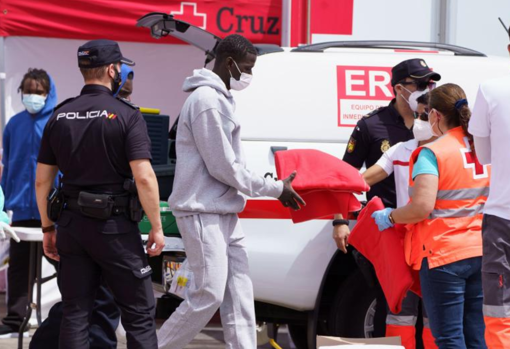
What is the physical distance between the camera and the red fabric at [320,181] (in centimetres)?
Answer: 518

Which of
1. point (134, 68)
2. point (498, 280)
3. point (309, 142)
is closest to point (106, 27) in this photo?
point (134, 68)

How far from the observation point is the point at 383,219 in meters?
5.09

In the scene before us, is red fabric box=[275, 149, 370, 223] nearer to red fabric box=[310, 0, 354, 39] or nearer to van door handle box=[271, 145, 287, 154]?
van door handle box=[271, 145, 287, 154]

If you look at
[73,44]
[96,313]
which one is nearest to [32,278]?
[96,313]

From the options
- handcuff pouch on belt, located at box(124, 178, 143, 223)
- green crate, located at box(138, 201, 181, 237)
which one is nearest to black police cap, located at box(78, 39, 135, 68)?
handcuff pouch on belt, located at box(124, 178, 143, 223)

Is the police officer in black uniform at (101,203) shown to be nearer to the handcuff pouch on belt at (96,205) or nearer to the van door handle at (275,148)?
the handcuff pouch on belt at (96,205)

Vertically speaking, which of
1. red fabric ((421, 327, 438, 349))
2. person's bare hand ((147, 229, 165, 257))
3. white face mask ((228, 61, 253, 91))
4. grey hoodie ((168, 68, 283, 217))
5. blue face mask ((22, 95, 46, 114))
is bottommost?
red fabric ((421, 327, 438, 349))

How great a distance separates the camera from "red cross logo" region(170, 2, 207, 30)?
349 inches

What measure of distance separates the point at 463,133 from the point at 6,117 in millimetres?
5199

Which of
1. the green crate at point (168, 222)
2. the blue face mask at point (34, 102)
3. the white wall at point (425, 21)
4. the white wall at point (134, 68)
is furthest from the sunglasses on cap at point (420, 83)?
the white wall at point (134, 68)

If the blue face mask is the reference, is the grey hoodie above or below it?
below

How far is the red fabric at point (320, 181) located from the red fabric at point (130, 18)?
3.89 meters

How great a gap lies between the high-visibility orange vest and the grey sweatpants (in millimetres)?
981

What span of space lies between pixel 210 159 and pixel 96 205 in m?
0.68
